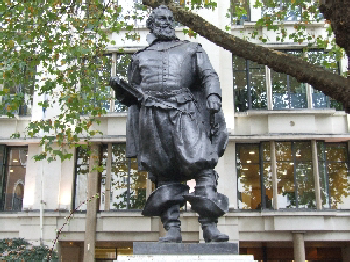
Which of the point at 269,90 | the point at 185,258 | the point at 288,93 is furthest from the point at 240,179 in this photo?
the point at 185,258

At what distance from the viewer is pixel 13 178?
886 inches

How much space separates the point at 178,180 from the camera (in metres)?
6.01

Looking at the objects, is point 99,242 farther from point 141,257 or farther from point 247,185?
point 141,257

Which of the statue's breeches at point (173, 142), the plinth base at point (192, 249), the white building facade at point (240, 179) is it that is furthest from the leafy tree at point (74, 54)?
the white building facade at point (240, 179)

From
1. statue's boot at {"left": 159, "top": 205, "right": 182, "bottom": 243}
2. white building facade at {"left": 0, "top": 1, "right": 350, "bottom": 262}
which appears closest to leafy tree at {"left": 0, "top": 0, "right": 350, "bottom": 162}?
statue's boot at {"left": 159, "top": 205, "right": 182, "bottom": 243}

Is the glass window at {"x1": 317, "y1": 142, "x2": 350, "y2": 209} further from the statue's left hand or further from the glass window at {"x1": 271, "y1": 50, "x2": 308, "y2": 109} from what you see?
the statue's left hand

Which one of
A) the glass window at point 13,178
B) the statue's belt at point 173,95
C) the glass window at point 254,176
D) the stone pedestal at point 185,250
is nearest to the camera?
the stone pedestal at point 185,250

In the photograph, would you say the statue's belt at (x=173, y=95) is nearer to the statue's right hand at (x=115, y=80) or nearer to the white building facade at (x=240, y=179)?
the statue's right hand at (x=115, y=80)

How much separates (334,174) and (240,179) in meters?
3.88

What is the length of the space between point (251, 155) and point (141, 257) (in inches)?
665

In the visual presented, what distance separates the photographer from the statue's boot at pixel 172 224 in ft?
18.2

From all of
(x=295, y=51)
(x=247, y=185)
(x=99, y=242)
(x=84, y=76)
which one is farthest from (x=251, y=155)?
(x=84, y=76)

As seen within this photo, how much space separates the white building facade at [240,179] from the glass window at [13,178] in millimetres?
50

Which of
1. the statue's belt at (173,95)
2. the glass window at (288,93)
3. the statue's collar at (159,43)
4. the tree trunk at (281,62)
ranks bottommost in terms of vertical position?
the statue's belt at (173,95)
